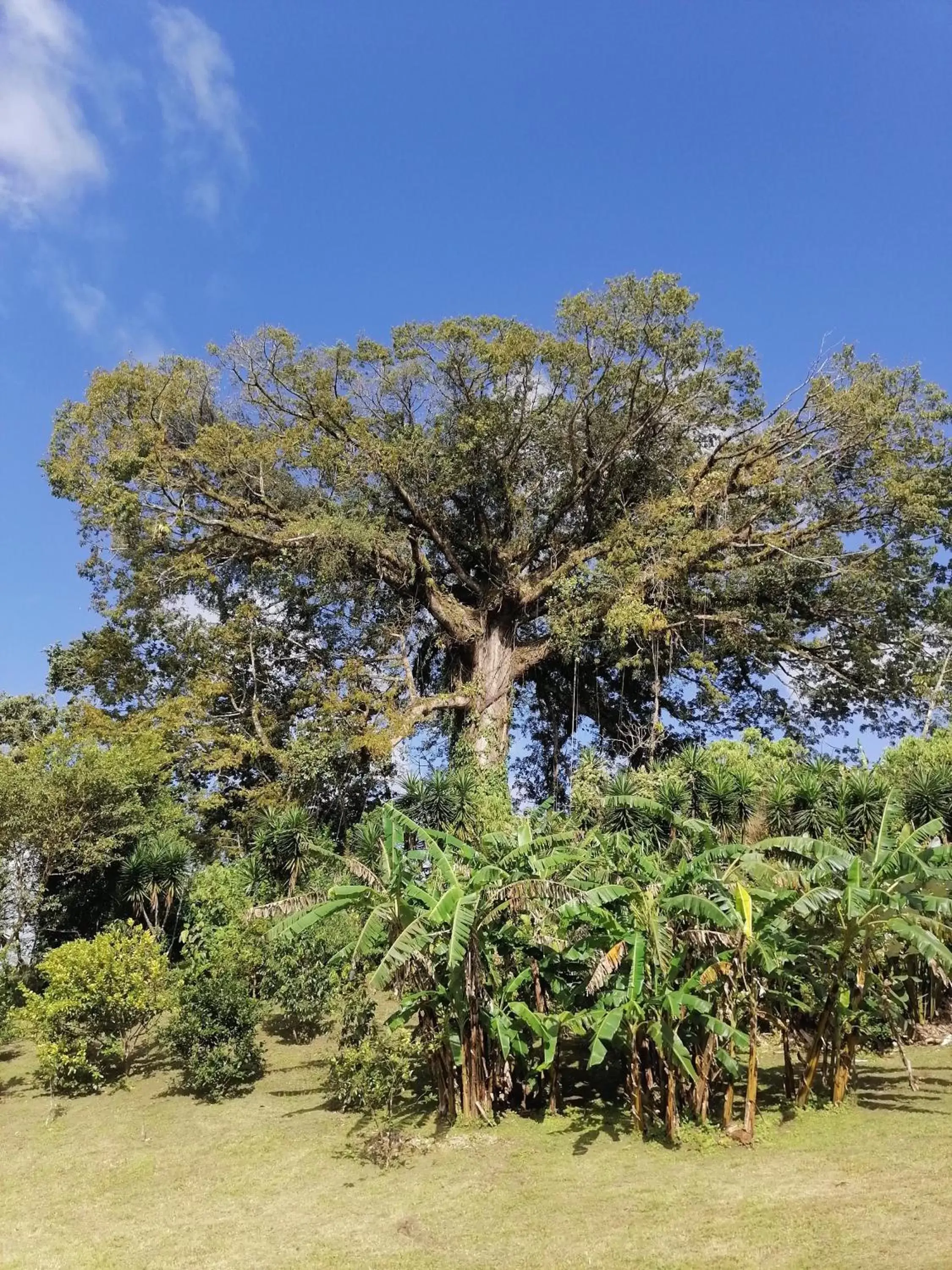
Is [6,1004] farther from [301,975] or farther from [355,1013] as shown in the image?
[355,1013]

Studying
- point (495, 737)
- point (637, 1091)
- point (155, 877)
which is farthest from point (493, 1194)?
point (495, 737)

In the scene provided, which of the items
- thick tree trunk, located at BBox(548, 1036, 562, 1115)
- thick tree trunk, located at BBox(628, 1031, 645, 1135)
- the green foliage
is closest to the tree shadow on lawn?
thick tree trunk, located at BBox(628, 1031, 645, 1135)

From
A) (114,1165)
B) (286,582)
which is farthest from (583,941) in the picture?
(286,582)

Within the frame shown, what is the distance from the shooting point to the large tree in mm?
19062

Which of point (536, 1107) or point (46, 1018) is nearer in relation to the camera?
point (536, 1107)

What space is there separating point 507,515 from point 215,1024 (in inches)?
584

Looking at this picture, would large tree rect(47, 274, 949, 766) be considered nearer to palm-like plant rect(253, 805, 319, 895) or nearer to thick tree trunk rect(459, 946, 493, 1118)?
palm-like plant rect(253, 805, 319, 895)

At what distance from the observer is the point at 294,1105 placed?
916 cm

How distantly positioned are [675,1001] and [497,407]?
1534 cm

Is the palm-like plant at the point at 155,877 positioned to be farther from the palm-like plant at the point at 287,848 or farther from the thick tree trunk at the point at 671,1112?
the thick tree trunk at the point at 671,1112

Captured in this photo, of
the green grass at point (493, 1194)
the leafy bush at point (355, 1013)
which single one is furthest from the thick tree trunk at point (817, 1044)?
the leafy bush at point (355, 1013)

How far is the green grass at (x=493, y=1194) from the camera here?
552 centimetres

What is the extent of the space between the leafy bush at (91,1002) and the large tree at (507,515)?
8.59 m

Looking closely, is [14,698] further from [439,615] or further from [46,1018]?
[46,1018]
